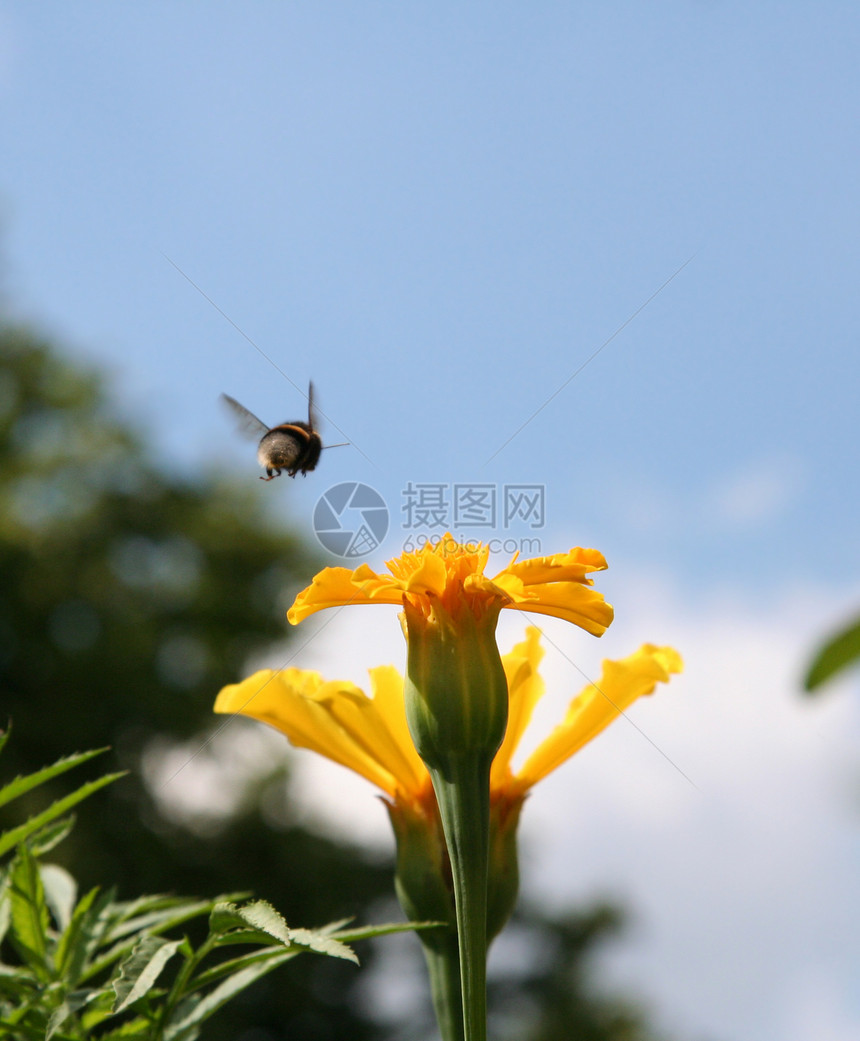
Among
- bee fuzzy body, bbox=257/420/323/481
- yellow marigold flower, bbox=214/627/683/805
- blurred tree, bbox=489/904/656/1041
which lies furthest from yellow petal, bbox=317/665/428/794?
blurred tree, bbox=489/904/656/1041

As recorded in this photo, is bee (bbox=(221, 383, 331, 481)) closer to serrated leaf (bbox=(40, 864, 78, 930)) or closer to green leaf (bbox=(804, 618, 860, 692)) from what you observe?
serrated leaf (bbox=(40, 864, 78, 930))

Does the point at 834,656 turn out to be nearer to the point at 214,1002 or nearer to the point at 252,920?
the point at 252,920

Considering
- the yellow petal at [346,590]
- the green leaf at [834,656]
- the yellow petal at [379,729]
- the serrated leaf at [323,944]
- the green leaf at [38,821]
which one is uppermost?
the yellow petal at [346,590]

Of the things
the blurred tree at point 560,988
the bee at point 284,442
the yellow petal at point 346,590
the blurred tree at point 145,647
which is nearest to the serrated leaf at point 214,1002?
the yellow petal at point 346,590

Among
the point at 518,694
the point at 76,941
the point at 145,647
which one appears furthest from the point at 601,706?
the point at 145,647

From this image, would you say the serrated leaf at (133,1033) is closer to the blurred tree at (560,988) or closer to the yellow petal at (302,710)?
the yellow petal at (302,710)

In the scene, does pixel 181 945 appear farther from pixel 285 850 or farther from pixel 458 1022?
pixel 285 850
